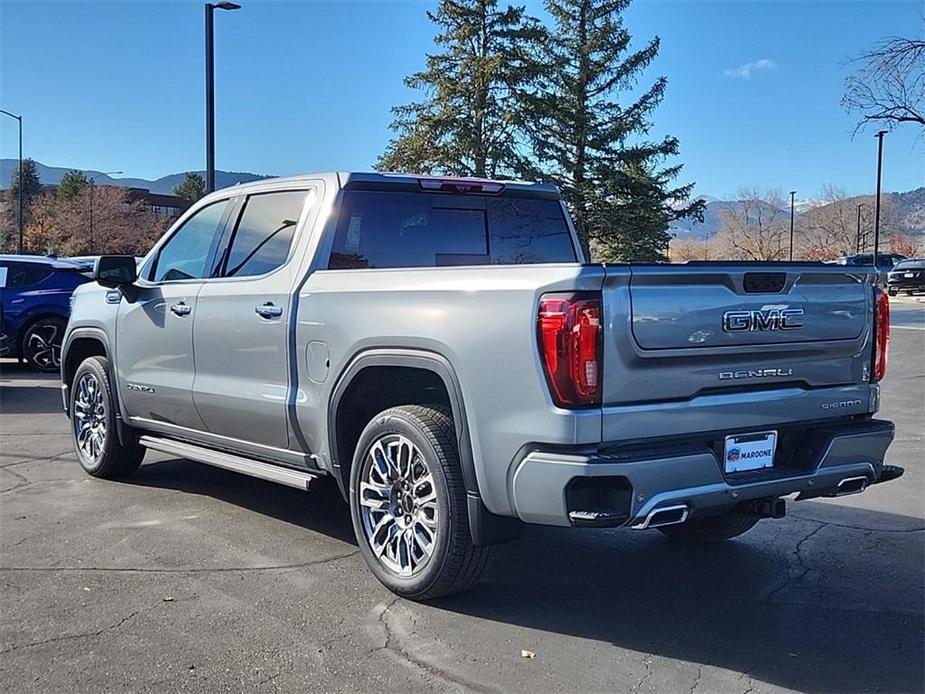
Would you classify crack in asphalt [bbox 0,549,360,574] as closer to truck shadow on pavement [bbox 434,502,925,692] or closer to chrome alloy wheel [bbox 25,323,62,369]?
truck shadow on pavement [bbox 434,502,925,692]

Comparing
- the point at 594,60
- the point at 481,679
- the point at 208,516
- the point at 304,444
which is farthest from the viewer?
the point at 594,60

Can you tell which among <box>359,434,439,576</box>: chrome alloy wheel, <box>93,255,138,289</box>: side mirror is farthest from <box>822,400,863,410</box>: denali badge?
<box>93,255,138,289</box>: side mirror

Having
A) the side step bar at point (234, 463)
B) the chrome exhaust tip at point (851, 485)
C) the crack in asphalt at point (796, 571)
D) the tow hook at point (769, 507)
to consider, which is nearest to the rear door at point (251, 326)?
the side step bar at point (234, 463)

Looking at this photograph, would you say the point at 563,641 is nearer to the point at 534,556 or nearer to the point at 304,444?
the point at 534,556

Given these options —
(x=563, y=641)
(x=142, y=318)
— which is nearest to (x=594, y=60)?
(x=142, y=318)

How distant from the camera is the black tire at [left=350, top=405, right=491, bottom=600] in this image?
394 cm

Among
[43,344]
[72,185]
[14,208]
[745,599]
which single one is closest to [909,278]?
[43,344]

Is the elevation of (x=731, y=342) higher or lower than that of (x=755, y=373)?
higher

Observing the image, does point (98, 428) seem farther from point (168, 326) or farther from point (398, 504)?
point (398, 504)

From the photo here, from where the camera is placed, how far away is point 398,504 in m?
4.30

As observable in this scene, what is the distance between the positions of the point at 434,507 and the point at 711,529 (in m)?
1.87

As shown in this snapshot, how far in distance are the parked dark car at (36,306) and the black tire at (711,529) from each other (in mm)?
10550

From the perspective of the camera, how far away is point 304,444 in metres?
4.78

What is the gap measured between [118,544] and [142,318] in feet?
5.38
